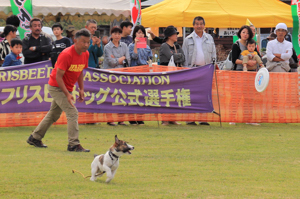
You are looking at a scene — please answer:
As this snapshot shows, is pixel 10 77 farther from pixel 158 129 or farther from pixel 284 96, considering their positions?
pixel 284 96

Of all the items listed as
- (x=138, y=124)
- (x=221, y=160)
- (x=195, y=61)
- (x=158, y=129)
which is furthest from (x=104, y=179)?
(x=195, y=61)

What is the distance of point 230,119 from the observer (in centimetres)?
1230

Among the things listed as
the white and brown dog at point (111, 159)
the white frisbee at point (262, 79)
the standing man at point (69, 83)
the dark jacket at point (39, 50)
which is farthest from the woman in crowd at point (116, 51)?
the white and brown dog at point (111, 159)

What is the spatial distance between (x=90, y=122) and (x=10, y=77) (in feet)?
6.37

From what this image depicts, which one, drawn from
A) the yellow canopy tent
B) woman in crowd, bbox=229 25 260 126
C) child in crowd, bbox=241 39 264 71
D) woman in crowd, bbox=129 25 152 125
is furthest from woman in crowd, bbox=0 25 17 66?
the yellow canopy tent

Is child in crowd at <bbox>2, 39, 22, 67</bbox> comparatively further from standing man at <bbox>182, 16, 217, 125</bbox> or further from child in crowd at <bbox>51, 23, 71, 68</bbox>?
standing man at <bbox>182, 16, 217, 125</bbox>

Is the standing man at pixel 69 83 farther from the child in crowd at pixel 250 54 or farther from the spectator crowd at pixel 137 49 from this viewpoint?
the child in crowd at pixel 250 54

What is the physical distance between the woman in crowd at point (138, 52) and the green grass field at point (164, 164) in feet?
5.75

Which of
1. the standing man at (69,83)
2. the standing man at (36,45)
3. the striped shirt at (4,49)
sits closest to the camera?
the standing man at (69,83)

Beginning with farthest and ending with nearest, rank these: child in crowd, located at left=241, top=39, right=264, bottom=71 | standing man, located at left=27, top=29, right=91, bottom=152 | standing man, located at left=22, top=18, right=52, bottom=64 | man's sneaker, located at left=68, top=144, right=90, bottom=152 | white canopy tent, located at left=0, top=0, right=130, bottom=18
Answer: white canopy tent, located at left=0, top=0, right=130, bottom=18
child in crowd, located at left=241, top=39, right=264, bottom=71
standing man, located at left=22, top=18, right=52, bottom=64
man's sneaker, located at left=68, top=144, right=90, bottom=152
standing man, located at left=27, top=29, right=91, bottom=152

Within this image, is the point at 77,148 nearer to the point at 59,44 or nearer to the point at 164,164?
the point at 164,164

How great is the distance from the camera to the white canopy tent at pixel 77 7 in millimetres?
15859

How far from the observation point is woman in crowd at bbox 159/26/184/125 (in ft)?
39.9

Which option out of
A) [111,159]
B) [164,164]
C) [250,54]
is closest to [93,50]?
[250,54]
